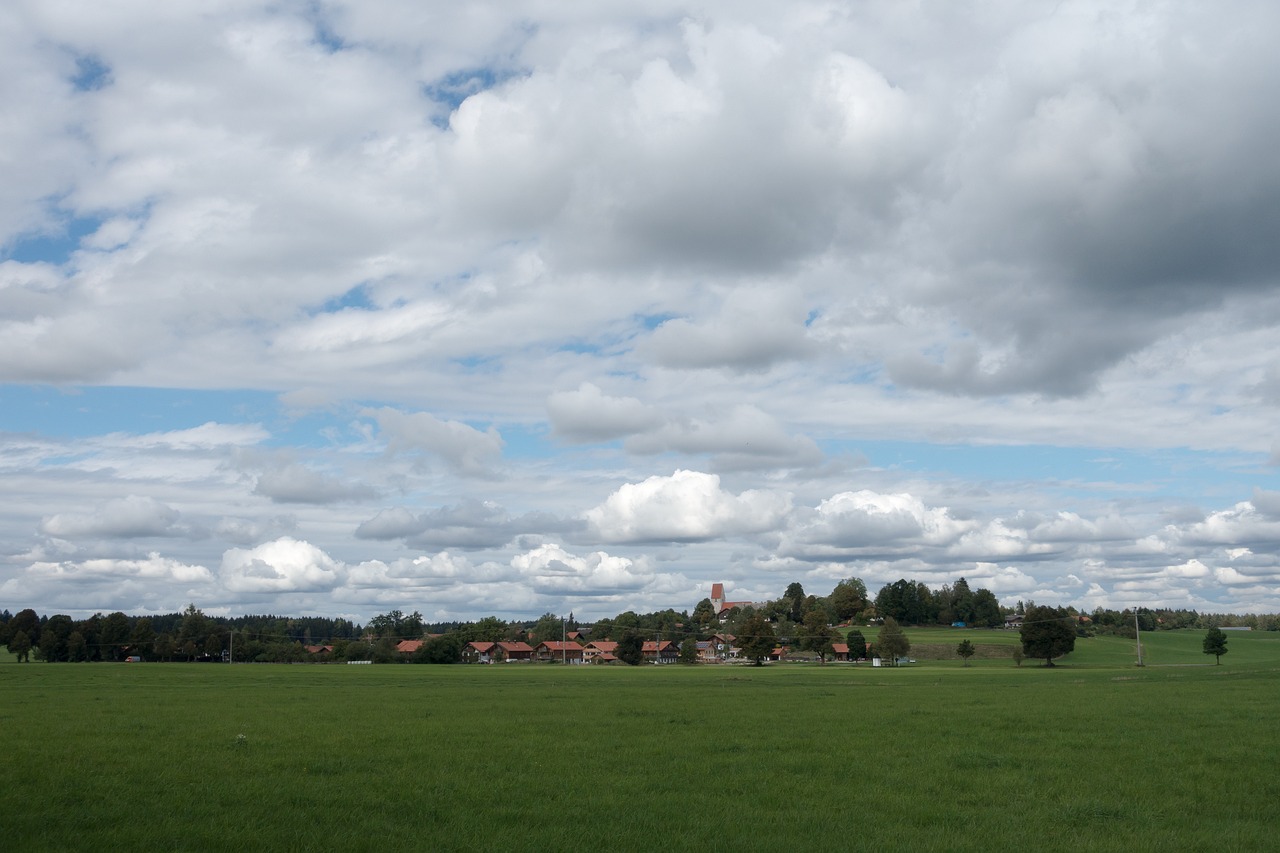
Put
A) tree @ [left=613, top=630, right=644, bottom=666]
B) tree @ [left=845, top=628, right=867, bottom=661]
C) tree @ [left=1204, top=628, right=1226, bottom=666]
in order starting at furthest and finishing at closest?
tree @ [left=845, top=628, right=867, bottom=661], tree @ [left=613, top=630, right=644, bottom=666], tree @ [left=1204, top=628, right=1226, bottom=666]

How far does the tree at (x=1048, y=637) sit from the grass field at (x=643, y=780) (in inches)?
4023

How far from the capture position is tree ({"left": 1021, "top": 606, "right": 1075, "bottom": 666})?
129625 millimetres

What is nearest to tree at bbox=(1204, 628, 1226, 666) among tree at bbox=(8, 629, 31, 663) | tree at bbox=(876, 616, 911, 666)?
tree at bbox=(876, 616, 911, 666)

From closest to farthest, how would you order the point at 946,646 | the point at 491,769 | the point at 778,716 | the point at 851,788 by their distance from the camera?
the point at 851,788, the point at 491,769, the point at 778,716, the point at 946,646

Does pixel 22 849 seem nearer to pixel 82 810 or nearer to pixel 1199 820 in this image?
pixel 82 810

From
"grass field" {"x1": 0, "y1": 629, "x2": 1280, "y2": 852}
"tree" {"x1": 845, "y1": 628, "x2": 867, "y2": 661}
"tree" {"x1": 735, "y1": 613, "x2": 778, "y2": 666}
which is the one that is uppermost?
"grass field" {"x1": 0, "y1": 629, "x2": 1280, "y2": 852}

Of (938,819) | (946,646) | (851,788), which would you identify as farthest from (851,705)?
(946,646)

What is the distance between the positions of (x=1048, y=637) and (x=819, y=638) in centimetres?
5066

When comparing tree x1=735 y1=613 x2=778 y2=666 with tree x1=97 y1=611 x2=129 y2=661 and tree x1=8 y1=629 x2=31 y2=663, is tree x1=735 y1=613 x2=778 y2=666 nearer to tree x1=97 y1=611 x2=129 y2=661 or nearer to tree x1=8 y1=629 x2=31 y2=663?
tree x1=97 y1=611 x2=129 y2=661

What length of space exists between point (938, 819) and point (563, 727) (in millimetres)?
16533

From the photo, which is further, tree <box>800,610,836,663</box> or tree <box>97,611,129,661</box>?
tree <box>800,610,836,663</box>

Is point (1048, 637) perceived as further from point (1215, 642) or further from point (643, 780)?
point (643, 780)

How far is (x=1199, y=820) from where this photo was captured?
1539 centimetres

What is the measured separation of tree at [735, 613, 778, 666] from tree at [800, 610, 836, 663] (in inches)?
999
